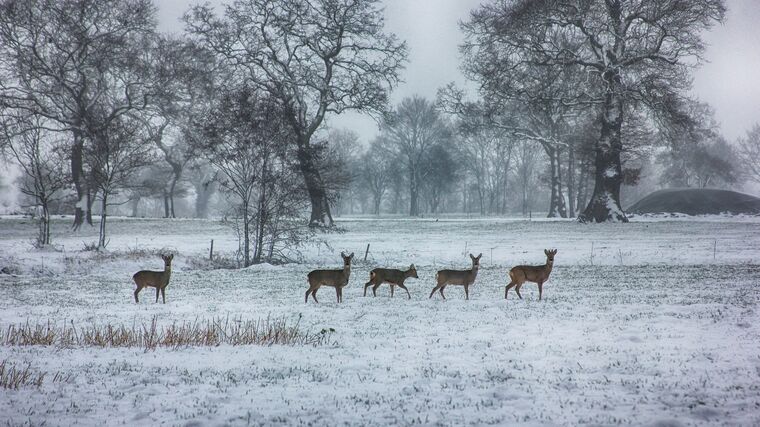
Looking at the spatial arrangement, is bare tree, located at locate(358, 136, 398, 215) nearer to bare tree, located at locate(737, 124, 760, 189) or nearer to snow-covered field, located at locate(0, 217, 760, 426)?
bare tree, located at locate(737, 124, 760, 189)

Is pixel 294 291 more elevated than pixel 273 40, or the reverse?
pixel 273 40

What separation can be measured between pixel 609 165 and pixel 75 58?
116 ft

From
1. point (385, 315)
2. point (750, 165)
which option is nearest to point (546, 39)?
point (385, 315)

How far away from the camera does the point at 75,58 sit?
113ft

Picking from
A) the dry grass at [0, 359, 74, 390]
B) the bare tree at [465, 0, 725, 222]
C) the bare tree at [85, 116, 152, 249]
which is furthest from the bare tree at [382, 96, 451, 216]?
the dry grass at [0, 359, 74, 390]

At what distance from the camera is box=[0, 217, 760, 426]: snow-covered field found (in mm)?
5625

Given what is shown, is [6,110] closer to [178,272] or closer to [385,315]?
[178,272]

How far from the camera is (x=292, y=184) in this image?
70.6ft

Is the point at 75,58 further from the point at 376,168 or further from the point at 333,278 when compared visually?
the point at 376,168

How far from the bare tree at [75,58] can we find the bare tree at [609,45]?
71.6 ft

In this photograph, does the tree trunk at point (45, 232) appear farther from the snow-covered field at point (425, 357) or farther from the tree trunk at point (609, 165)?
the tree trunk at point (609, 165)

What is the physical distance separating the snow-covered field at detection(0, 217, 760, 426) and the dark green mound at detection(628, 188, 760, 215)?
33.0 m

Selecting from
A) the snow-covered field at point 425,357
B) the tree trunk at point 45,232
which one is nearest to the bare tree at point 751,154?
the snow-covered field at point 425,357

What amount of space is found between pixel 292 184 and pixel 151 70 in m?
20.1
